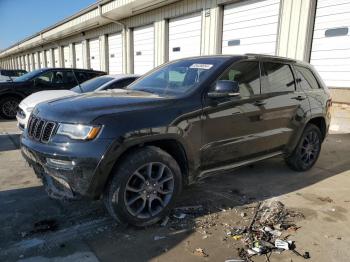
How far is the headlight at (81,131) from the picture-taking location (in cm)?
307

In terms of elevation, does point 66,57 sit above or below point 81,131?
above

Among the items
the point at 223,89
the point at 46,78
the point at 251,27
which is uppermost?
the point at 251,27

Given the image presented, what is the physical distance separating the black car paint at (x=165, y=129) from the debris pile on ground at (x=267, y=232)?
71 cm

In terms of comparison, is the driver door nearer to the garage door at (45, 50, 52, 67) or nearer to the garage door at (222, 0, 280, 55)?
the garage door at (222, 0, 280, 55)

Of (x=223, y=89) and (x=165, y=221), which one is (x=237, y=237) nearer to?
(x=165, y=221)

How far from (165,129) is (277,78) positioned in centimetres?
219

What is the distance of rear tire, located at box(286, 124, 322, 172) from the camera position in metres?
5.37

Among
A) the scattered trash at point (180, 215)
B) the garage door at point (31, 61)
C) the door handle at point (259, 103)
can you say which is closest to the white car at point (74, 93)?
the door handle at point (259, 103)

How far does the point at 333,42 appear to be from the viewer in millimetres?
8734

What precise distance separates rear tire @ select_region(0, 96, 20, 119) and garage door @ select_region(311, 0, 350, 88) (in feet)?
29.0

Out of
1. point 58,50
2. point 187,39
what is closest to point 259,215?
point 187,39

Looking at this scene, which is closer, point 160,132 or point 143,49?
point 160,132

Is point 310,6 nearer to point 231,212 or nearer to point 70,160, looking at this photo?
point 231,212

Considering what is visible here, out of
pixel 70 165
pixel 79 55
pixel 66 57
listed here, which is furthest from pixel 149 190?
pixel 66 57
